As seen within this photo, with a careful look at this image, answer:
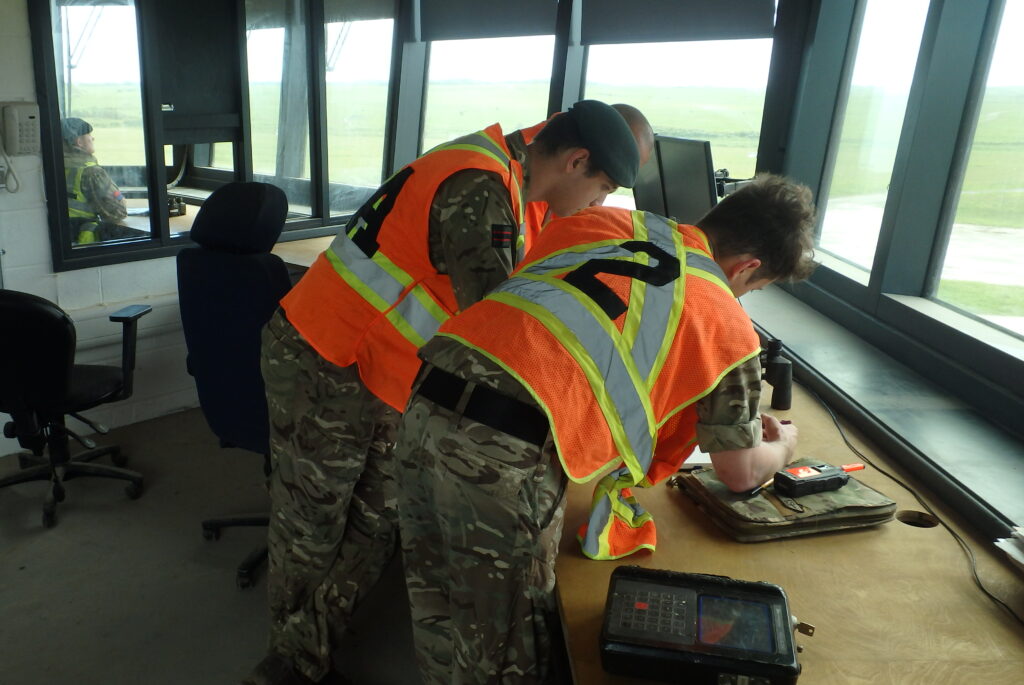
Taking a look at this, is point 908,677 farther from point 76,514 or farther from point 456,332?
point 76,514

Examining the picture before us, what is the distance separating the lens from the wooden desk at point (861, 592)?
3.54 feet

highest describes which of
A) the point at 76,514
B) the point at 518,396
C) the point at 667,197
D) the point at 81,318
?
the point at 667,197

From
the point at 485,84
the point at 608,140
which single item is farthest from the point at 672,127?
the point at 608,140

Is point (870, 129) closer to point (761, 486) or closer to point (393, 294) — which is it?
point (761, 486)

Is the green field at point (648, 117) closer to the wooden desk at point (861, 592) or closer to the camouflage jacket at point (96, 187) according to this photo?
the camouflage jacket at point (96, 187)

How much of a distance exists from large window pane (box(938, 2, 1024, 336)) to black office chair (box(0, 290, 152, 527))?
2758 mm

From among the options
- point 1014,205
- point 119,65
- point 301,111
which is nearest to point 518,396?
point 1014,205

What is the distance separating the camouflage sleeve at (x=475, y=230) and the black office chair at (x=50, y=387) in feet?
5.21

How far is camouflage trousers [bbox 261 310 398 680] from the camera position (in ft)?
6.03

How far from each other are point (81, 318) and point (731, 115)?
3081mm

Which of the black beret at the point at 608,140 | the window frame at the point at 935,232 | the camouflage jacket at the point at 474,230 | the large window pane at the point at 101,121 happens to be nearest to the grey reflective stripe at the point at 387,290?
the camouflage jacket at the point at 474,230

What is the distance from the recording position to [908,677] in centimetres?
105

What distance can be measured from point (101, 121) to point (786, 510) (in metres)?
3.32

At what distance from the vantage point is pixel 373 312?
1749 millimetres
